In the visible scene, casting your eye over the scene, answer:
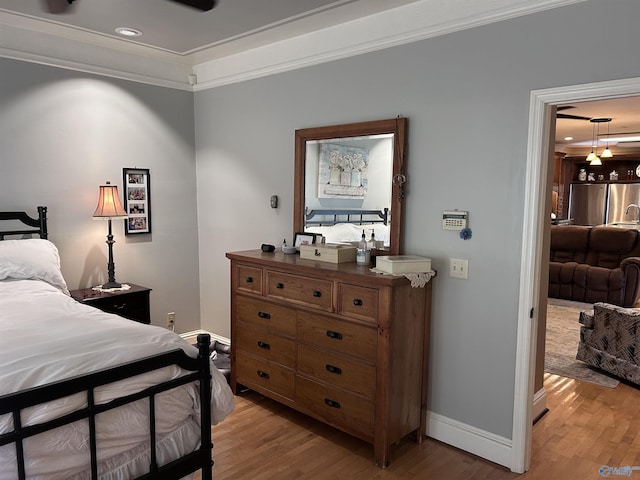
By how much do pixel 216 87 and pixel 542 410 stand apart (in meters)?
3.71

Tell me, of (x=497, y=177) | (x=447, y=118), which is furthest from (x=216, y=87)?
(x=497, y=177)

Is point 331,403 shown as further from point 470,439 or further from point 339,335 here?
point 470,439

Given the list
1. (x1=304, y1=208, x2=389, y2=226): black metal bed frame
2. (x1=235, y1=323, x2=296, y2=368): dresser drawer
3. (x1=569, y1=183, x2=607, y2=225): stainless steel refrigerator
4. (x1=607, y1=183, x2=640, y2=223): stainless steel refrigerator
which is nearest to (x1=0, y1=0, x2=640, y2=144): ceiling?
(x1=304, y1=208, x2=389, y2=226): black metal bed frame

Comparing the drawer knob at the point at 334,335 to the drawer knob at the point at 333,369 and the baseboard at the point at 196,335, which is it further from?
the baseboard at the point at 196,335

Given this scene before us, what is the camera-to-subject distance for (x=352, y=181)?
3.32 metres

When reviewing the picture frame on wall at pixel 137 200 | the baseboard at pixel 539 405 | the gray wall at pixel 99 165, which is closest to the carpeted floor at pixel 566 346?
the baseboard at pixel 539 405

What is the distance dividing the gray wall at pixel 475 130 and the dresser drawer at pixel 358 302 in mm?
509

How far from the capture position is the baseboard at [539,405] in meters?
3.25

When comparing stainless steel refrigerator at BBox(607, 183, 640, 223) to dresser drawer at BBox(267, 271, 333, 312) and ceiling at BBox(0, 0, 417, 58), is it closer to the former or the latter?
ceiling at BBox(0, 0, 417, 58)

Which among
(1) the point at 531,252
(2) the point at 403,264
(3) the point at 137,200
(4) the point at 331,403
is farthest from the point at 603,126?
(3) the point at 137,200

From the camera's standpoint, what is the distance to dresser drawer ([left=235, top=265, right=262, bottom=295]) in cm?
332

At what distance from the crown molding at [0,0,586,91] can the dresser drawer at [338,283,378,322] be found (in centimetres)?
156

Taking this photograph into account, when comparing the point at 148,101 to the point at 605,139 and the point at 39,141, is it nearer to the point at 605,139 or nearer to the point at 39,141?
the point at 39,141

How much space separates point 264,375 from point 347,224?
1.21 meters
